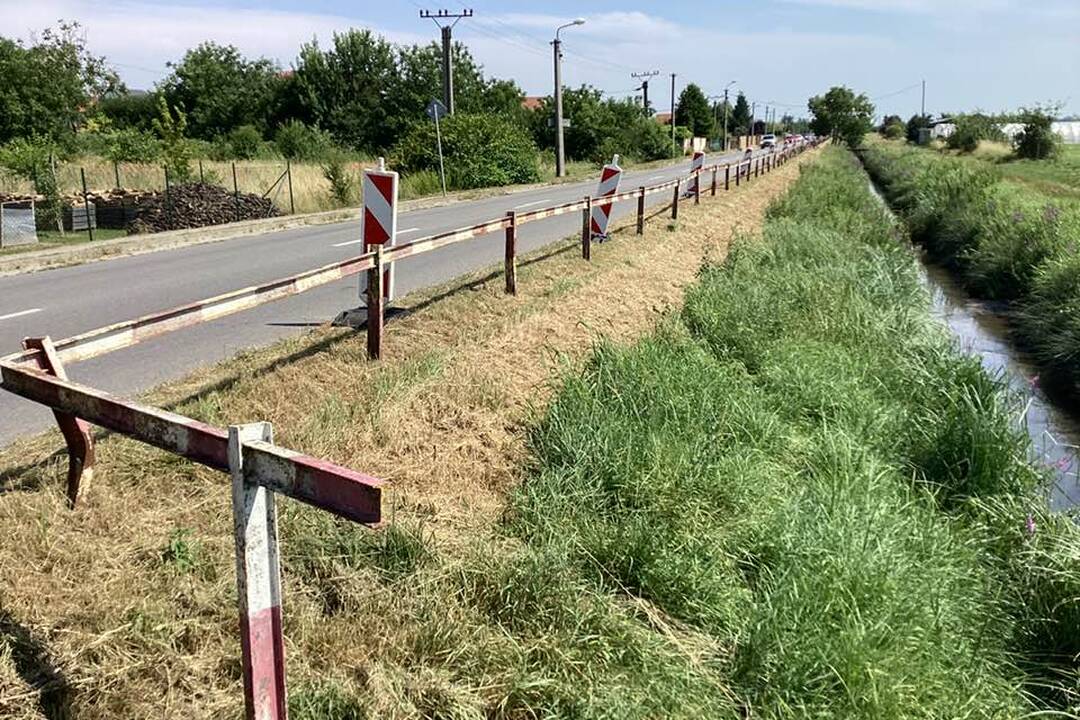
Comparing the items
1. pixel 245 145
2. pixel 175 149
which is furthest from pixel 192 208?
pixel 245 145

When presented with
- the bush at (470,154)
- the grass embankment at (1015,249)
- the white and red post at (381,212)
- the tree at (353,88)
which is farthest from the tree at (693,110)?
the white and red post at (381,212)

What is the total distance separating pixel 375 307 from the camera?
19.0ft

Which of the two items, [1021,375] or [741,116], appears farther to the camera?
[741,116]

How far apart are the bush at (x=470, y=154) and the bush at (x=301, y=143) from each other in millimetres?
11953

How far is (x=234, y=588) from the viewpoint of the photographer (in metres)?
3.23

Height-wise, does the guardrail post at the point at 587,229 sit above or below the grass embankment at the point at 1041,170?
below

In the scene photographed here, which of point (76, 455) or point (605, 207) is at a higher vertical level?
point (605, 207)

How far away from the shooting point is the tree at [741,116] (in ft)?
452

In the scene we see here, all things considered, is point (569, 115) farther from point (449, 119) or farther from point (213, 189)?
point (213, 189)

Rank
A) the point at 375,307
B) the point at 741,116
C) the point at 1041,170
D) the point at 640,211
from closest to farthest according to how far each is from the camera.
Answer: the point at 375,307, the point at 640,211, the point at 1041,170, the point at 741,116

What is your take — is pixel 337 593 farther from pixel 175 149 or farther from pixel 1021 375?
pixel 175 149

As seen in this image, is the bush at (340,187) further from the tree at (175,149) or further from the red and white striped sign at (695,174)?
the red and white striped sign at (695,174)

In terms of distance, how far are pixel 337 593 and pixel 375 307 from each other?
2753mm

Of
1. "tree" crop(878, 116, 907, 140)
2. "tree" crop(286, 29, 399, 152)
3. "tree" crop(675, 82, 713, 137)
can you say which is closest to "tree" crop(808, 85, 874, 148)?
"tree" crop(878, 116, 907, 140)
